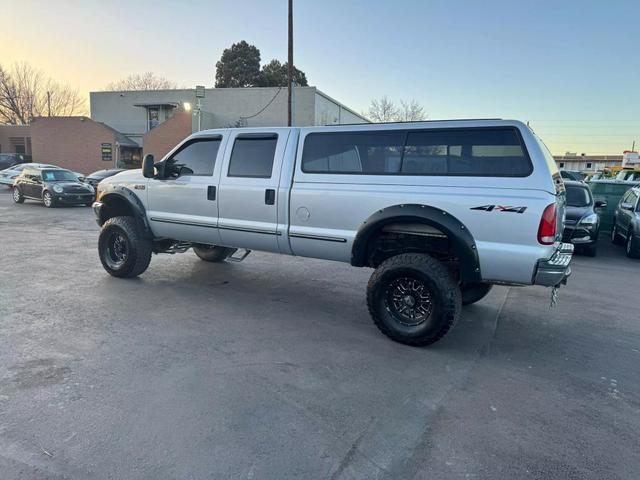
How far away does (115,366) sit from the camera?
12.0 ft

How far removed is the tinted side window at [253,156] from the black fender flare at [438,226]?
149 cm

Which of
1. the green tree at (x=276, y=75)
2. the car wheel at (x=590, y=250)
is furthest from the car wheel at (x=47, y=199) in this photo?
the green tree at (x=276, y=75)

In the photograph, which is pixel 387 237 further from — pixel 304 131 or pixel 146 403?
pixel 146 403

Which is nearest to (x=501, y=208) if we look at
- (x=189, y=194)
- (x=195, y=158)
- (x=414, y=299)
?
(x=414, y=299)

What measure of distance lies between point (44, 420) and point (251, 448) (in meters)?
1.43

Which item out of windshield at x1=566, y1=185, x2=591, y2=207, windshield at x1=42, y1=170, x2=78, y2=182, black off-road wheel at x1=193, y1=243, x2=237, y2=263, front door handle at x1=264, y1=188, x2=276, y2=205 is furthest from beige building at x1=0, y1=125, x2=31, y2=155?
windshield at x1=566, y1=185, x2=591, y2=207

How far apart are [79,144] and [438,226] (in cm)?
3749

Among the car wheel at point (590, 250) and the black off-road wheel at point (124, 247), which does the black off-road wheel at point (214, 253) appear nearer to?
the black off-road wheel at point (124, 247)

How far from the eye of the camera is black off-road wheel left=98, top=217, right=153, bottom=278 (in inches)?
242

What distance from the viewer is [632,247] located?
984cm

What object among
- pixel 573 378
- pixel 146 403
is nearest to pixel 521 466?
pixel 573 378

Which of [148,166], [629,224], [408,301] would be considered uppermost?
[148,166]

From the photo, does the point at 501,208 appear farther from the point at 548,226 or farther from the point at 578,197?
the point at 578,197

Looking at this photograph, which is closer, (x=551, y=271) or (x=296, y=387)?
(x=296, y=387)
